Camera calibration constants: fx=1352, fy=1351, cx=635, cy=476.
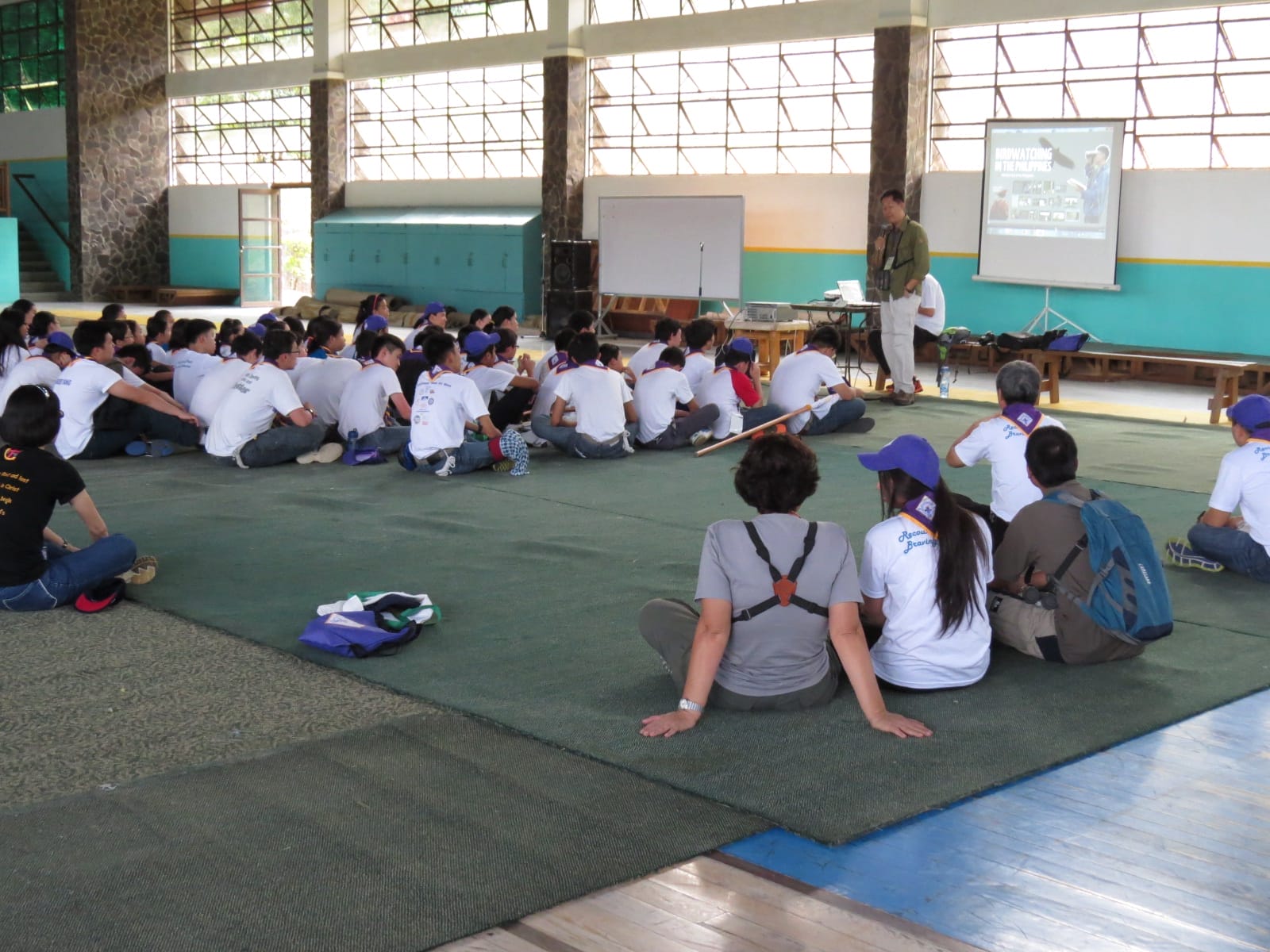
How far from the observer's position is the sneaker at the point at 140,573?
201 inches

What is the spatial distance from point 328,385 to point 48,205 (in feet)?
60.3

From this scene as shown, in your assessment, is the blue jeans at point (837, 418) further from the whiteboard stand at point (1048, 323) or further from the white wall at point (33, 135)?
the white wall at point (33, 135)

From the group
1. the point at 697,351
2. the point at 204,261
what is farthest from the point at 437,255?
the point at 697,351

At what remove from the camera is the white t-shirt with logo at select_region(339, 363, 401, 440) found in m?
8.03

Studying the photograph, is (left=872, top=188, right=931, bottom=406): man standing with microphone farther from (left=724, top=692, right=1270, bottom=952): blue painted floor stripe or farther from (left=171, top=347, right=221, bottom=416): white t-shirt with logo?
(left=724, top=692, right=1270, bottom=952): blue painted floor stripe

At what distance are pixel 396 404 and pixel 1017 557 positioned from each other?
15.2 feet

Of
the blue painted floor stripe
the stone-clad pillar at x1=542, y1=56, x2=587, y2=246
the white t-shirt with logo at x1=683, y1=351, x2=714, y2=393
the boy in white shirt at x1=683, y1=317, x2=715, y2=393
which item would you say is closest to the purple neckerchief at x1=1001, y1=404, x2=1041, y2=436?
the blue painted floor stripe

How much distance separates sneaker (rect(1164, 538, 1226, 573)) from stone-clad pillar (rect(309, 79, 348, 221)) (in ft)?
56.0

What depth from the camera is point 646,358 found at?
9477 millimetres

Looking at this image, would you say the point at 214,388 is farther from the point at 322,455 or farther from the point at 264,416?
the point at 322,455

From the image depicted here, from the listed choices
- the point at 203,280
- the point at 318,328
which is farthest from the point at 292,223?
the point at 318,328

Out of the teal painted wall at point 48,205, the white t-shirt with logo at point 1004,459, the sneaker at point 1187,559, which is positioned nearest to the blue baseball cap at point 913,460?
the white t-shirt with logo at point 1004,459

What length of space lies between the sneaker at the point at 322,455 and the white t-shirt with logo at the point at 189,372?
109 cm

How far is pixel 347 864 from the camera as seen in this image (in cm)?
278
